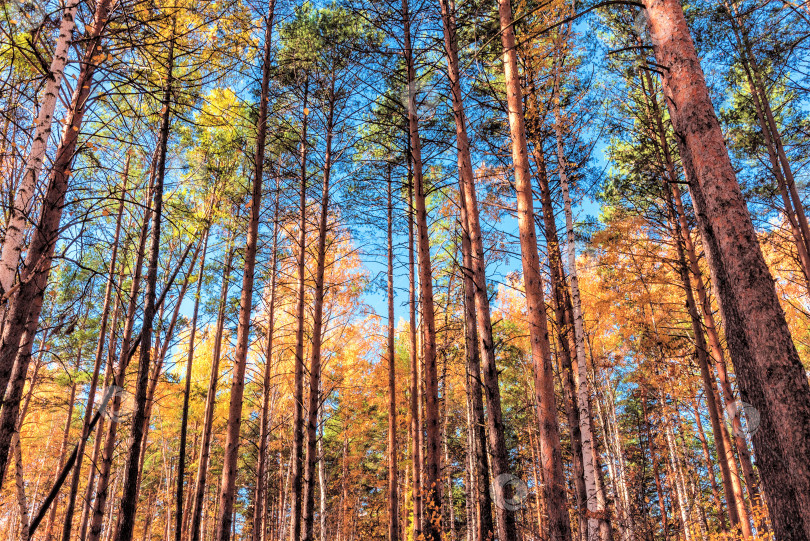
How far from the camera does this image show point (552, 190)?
887 cm

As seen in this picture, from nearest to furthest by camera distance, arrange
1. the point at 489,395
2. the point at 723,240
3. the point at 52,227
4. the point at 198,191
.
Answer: the point at 723,240 → the point at 52,227 → the point at 489,395 → the point at 198,191

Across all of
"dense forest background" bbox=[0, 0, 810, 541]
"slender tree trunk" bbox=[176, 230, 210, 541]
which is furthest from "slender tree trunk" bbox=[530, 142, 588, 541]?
"slender tree trunk" bbox=[176, 230, 210, 541]

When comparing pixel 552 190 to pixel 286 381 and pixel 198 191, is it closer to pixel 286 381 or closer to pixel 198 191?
pixel 198 191

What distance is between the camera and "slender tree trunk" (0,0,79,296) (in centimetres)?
320

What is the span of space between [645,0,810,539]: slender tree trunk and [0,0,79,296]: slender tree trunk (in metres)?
5.07

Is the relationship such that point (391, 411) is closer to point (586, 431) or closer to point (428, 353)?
point (428, 353)

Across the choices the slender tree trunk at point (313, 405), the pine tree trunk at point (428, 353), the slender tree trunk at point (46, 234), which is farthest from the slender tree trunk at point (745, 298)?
the slender tree trunk at point (313, 405)

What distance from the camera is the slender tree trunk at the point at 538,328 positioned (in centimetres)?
401

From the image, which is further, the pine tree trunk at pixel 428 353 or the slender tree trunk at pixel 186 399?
the slender tree trunk at pixel 186 399

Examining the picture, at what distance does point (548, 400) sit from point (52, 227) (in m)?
5.48

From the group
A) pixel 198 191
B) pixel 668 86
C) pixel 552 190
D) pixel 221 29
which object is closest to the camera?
pixel 668 86

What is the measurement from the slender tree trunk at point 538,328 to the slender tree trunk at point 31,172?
406 centimetres

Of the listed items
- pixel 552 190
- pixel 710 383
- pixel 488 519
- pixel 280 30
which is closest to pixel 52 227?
pixel 280 30

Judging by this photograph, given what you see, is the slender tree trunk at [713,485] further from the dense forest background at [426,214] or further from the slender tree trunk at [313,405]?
the slender tree trunk at [313,405]
